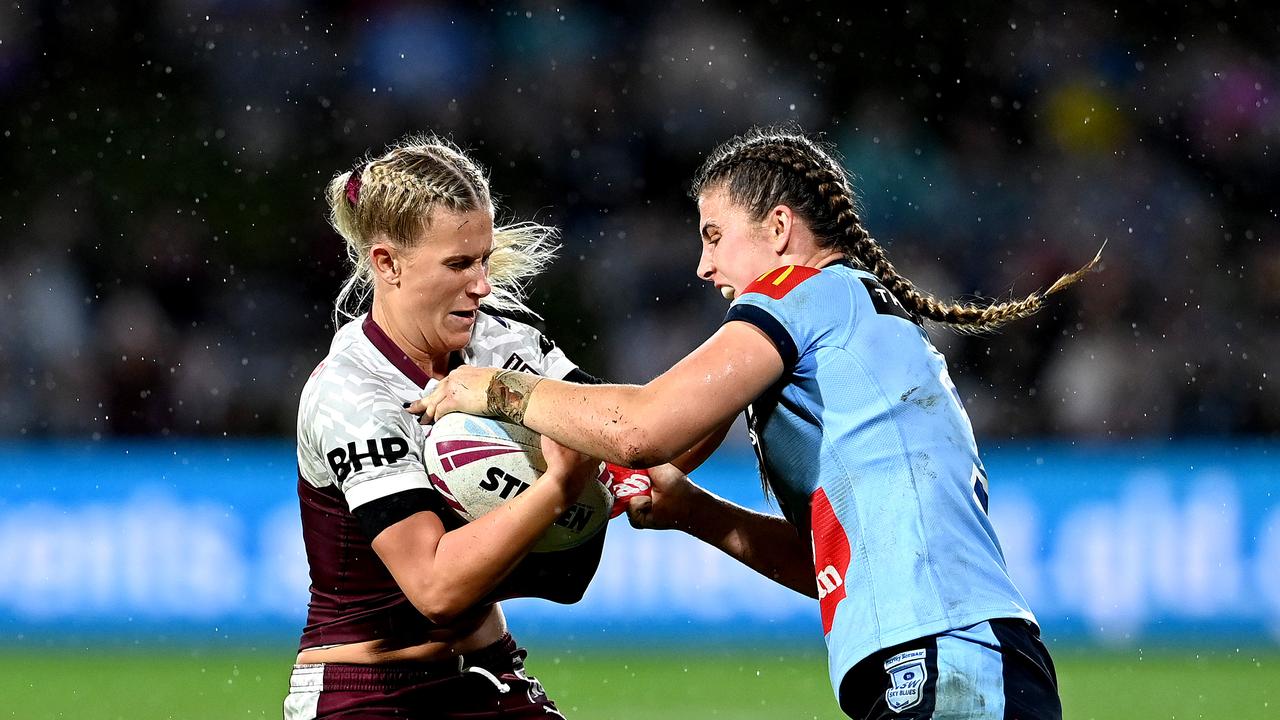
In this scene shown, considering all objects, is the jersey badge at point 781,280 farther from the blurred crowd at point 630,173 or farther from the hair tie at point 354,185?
the blurred crowd at point 630,173

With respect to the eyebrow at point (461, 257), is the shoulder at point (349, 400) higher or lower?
lower

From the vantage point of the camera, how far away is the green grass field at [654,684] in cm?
781

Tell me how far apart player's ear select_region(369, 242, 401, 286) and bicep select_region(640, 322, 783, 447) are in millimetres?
1024

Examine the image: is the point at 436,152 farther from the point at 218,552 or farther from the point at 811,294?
the point at 218,552

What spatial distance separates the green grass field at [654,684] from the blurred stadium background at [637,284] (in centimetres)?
4

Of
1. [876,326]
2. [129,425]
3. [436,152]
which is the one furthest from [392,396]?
[129,425]

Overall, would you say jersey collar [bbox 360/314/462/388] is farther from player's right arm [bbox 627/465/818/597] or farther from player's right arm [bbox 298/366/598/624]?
player's right arm [bbox 627/465/818/597]

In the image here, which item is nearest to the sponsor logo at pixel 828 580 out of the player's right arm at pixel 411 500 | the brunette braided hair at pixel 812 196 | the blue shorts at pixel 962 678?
the blue shorts at pixel 962 678

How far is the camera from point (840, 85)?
1341 centimetres

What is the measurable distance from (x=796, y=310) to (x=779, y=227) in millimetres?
349

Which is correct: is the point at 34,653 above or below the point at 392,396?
above

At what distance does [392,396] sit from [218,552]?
20.3 feet

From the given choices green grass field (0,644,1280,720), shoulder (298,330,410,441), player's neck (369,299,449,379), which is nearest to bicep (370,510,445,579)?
shoulder (298,330,410,441)

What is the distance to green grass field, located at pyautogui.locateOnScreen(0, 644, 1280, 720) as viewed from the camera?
25.6 ft
